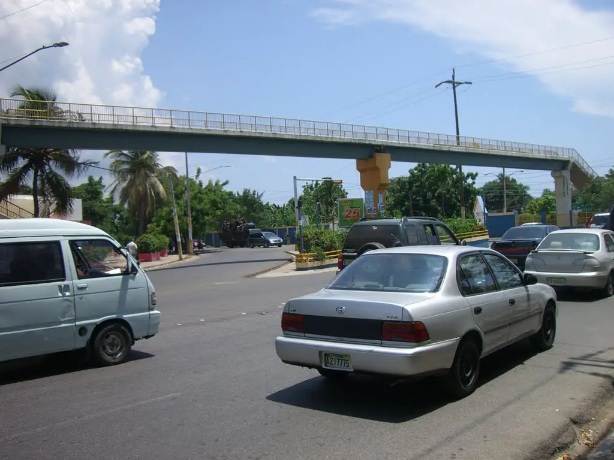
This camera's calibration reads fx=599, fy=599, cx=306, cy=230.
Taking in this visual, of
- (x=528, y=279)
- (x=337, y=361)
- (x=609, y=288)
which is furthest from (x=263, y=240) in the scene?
(x=337, y=361)

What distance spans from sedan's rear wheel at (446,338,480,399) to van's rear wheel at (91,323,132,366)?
16.1 ft

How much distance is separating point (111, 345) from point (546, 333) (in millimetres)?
6272

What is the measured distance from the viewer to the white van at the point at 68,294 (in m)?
7.70

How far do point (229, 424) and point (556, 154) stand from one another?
2493 inches

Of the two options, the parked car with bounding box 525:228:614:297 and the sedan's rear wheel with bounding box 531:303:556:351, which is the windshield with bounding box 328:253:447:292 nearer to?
the sedan's rear wheel with bounding box 531:303:556:351

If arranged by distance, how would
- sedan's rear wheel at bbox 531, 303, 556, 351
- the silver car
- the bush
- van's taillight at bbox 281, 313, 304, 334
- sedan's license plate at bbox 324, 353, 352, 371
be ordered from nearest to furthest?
the silver car → sedan's license plate at bbox 324, 353, 352, 371 → van's taillight at bbox 281, 313, 304, 334 → sedan's rear wheel at bbox 531, 303, 556, 351 → the bush

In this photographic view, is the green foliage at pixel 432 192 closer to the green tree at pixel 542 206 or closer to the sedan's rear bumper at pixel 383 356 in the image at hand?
the green tree at pixel 542 206

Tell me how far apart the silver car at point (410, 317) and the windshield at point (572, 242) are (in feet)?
22.8

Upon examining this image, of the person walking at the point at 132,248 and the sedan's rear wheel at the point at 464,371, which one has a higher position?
the person walking at the point at 132,248

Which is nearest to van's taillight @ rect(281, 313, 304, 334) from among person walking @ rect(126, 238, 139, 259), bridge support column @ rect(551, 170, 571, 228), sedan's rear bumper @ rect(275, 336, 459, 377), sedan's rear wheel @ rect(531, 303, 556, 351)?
sedan's rear bumper @ rect(275, 336, 459, 377)

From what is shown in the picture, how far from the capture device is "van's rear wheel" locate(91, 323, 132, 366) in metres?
8.50

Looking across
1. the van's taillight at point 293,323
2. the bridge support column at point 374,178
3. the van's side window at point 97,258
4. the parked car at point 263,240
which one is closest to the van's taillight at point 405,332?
the van's taillight at point 293,323

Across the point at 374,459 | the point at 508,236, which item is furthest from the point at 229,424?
the point at 508,236

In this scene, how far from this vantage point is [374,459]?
473 cm
